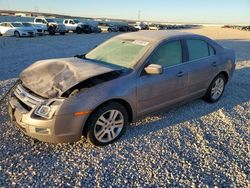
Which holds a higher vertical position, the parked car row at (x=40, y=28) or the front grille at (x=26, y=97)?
the parked car row at (x=40, y=28)

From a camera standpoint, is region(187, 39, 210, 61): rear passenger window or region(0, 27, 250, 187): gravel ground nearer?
region(0, 27, 250, 187): gravel ground

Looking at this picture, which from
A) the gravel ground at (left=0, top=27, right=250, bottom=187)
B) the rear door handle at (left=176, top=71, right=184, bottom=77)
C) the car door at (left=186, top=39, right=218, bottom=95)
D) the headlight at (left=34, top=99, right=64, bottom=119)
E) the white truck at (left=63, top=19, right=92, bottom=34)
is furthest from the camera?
the white truck at (left=63, top=19, right=92, bottom=34)

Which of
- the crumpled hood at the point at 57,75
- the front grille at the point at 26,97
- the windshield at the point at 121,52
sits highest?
the windshield at the point at 121,52

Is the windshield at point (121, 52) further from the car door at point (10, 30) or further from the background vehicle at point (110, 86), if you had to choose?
the car door at point (10, 30)

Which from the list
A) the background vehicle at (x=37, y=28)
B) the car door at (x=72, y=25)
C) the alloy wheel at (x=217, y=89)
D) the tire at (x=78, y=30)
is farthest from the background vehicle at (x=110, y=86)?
the car door at (x=72, y=25)

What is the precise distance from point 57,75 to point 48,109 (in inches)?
29.6

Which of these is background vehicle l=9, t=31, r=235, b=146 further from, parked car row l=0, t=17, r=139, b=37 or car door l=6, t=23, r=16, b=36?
car door l=6, t=23, r=16, b=36

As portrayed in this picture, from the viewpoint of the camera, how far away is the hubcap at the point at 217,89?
5500 mm

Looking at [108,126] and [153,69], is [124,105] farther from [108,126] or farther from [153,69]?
[153,69]

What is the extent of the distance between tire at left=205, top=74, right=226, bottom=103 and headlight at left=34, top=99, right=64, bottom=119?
3374 mm

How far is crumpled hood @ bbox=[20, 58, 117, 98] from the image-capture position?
11.4ft

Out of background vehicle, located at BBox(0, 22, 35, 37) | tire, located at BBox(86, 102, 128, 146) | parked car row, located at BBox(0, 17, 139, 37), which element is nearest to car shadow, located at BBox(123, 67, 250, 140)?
tire, located at BBox(86, 102, 128, 146)

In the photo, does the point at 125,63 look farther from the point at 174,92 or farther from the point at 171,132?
the point at 171,132

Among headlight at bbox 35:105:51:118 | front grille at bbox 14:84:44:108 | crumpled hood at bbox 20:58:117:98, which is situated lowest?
headlight at bbox 35:105:51:118
